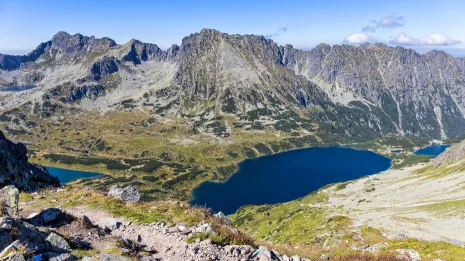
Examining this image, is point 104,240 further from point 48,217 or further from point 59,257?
point 59,257

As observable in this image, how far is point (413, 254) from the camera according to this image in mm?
30438

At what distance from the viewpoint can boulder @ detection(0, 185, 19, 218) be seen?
1992 centimetres

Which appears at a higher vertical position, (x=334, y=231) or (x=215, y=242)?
(x=215, y=242)

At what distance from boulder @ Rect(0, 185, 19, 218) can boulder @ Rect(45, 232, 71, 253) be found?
431 centimetres

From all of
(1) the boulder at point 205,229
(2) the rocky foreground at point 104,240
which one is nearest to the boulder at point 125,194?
Result: (2) the rocky foreground at point 104,240

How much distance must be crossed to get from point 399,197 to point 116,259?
183251 mm

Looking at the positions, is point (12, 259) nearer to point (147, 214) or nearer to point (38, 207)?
point (147, 214)

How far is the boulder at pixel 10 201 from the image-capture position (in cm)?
1992

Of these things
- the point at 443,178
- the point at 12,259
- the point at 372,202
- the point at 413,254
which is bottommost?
the point at 372,202

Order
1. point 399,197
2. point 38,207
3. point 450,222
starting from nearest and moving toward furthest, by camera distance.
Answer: point 38,207, point 450,222, point 399,197

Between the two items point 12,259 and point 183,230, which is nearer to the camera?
point 12,259

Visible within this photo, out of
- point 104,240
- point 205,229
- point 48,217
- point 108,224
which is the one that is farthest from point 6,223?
point 205,229

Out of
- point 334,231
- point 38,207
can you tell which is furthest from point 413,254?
point 334,231

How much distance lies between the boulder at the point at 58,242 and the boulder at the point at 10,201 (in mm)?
4309
